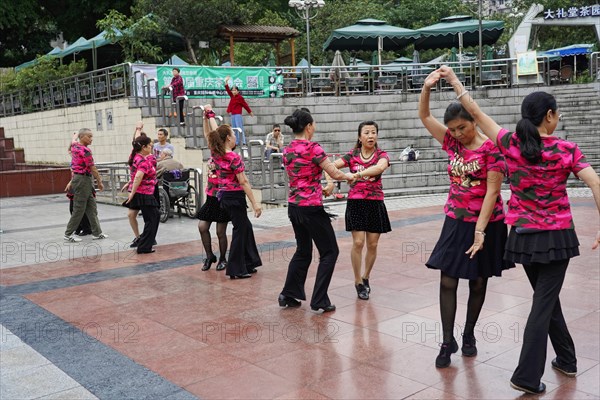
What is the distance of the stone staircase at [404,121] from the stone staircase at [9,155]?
1004 cm

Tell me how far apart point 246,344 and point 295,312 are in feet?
3.11

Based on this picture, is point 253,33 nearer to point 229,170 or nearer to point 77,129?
point 77,129

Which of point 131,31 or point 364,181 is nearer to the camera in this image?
point 364,181

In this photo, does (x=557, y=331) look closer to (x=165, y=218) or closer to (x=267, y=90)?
(x=165, y=218)

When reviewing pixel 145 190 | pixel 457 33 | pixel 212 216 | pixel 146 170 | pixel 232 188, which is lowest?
pixel 212 216

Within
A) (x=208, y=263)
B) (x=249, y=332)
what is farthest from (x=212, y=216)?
(x=249, y=332)

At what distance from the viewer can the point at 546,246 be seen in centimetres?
372

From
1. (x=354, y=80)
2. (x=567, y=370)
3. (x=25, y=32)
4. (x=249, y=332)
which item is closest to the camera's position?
(x=567, y=370)

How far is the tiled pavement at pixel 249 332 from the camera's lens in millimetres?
4156

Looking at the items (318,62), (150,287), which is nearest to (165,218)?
(150,287)

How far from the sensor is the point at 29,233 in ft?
37.3

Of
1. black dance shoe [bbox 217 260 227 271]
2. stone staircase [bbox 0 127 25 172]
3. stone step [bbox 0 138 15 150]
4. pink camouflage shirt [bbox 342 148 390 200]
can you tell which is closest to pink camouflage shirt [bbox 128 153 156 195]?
black dance shoe [bbox 217 260 227 271]

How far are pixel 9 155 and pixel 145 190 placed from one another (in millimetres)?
17313

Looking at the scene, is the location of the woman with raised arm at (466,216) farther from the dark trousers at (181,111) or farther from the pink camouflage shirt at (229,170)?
the dark trousers at (181,111)
